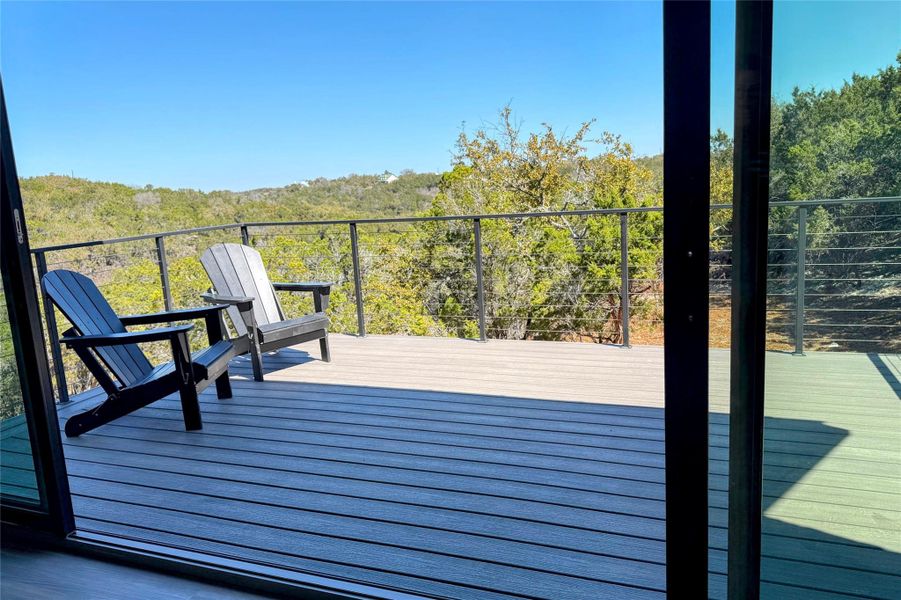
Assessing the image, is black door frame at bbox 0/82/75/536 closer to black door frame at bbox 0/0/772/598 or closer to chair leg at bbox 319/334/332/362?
black door frame at bbox 0/0/772/598

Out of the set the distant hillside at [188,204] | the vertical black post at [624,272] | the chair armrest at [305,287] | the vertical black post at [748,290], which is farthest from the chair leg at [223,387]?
the distant hillside at [188,204]

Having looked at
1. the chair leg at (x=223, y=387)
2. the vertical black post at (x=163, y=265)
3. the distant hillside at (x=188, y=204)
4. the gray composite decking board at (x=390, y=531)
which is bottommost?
the gray composite decking board at (x=390, y=531)

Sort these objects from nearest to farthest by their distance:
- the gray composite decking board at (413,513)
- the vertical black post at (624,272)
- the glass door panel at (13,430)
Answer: the gray composite decking board at (413,513) → the glass door panel at (13,430) → the vertical black post at (624,272)

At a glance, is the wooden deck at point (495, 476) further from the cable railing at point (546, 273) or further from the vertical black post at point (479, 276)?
the vertical black post at point (479, 276)

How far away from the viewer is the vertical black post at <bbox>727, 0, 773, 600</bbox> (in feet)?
3.82

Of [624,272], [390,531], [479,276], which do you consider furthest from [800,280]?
[479,276]

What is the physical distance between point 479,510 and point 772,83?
1687mm

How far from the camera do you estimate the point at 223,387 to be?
3.80 meters

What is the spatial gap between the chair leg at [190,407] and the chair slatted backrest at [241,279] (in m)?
0.96

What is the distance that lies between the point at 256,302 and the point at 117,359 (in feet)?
3.93

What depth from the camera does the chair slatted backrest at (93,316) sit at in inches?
125

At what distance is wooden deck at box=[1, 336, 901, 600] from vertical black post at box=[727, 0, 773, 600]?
0.02 metres

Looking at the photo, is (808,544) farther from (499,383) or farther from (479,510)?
(499,383)

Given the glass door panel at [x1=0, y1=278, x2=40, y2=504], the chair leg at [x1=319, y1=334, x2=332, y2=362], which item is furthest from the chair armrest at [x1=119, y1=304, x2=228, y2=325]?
the glass door panel at [x1=0, y1=278, x2=40, y2=504]
